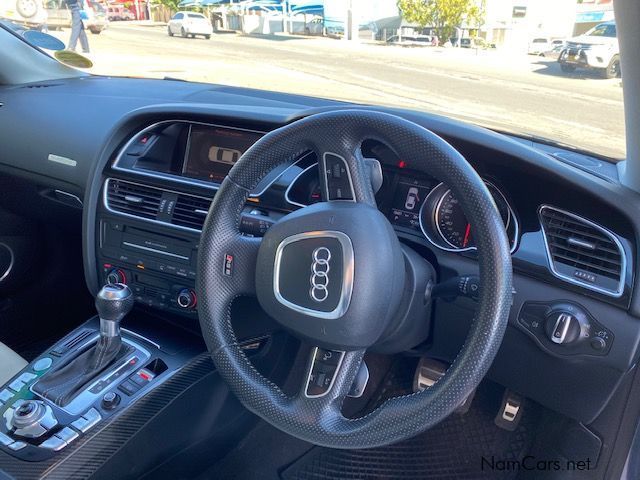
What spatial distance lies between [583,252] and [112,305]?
123 centimetres

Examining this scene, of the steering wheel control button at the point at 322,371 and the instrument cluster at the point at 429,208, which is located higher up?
the instrument cluster at the point at 429,208

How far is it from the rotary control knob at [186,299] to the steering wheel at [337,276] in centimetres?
55

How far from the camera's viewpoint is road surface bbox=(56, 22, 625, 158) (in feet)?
10.1

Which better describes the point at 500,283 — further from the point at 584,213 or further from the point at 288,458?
the point at 288,458

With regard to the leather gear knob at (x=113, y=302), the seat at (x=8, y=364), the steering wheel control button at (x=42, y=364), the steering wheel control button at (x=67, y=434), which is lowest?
the seat at (x=8, y=364)

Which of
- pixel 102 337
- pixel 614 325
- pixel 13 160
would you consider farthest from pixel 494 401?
pixel 13 160

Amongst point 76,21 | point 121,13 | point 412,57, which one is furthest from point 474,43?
point 121,13

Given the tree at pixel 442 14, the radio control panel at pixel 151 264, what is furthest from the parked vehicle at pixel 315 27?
the radio control panel at pixel 151 264

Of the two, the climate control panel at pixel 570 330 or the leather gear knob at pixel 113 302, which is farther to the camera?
the leather gear knob at pixel 113 302

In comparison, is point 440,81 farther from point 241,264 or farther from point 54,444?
point 54,444

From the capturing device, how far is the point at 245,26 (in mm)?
27922

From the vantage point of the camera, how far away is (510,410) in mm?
2076

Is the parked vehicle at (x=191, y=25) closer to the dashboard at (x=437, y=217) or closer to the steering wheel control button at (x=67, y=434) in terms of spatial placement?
the dashboard at (x=437, y=217)

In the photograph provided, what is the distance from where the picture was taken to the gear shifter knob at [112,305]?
1769 millimetres
